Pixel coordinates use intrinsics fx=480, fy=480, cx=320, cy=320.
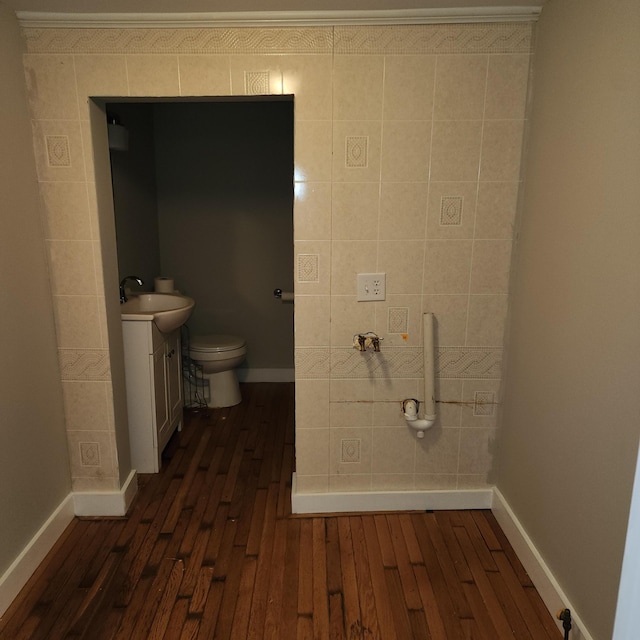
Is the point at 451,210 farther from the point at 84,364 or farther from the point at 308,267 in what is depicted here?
the point at 84,364

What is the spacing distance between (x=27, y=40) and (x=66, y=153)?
1.41ft

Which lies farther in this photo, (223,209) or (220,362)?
(223,209)

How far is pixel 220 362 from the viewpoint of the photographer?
3369mm

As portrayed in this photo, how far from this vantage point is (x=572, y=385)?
1.60 meters

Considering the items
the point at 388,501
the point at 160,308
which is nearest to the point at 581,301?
the point at 388,501

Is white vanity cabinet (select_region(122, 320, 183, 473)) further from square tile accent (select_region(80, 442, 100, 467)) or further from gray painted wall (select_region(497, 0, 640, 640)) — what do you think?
gray painted wall (select_region(497, 0, 640, 640))

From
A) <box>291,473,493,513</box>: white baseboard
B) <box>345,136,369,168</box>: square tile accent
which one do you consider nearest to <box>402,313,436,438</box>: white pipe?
<box>291,473,493,513</box>: white baseboard

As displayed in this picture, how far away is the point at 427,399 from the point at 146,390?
144 centimetres

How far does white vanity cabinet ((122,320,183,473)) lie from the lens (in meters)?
2.46

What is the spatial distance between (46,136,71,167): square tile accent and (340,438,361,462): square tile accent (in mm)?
1703

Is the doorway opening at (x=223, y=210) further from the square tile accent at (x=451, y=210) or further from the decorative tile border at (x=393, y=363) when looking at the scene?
the square tile accent at (x=451, y=210)

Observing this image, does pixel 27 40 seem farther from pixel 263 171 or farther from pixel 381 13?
pixel 263 171

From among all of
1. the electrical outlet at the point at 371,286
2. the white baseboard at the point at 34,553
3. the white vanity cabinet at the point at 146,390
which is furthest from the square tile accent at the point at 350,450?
the white baseboard at the point at 34,553

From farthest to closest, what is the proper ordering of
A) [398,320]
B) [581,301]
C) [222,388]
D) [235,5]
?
[222,388] < [398,320] < [235,5] < [581,301]
